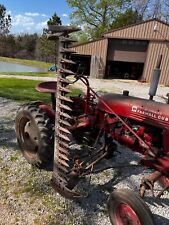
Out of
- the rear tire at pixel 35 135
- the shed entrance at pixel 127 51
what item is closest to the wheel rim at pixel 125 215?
the rear tire at pixel 35 135

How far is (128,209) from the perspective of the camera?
239 cm

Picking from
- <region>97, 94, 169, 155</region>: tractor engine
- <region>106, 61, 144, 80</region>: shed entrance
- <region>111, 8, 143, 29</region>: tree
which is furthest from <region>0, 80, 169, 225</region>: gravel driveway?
<region>111, 8, 143, 29</region>: tree

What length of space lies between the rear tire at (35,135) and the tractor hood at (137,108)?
73cm

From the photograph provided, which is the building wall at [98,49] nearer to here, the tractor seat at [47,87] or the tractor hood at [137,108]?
the tractor seat at [47,87]

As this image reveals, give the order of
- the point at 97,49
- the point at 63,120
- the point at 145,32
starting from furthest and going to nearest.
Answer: the point at 97,49, the point at 145,32, the point at 63,120

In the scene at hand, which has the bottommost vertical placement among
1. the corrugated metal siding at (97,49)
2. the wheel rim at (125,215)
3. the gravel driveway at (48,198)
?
the gravel driveway at (48,198)

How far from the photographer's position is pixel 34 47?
195 ft

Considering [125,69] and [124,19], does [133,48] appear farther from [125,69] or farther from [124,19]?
[124,19]

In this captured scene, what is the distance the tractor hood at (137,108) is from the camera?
267cm

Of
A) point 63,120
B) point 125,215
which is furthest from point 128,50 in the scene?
point 125,215

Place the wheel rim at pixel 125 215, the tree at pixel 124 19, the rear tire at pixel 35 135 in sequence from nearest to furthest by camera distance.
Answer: the wheel rim at pixel 125 215 < the rear tire at pixel 35 135 < the tree at pixel 124 19

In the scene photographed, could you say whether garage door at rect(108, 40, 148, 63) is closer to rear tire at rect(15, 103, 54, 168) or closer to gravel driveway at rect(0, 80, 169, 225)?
gravel driveway at rect(0, 80, 169, 225)

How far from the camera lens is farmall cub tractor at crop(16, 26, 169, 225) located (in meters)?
2.47

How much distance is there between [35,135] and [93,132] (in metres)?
0.78
